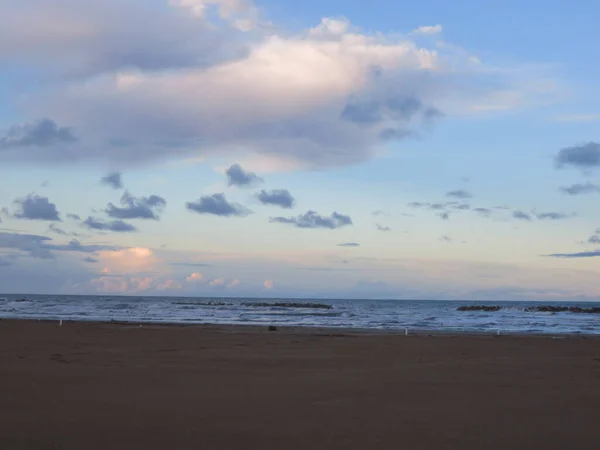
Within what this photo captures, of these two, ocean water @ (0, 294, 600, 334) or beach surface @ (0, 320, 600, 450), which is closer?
beach surface @ (0, 320, 600, 450)

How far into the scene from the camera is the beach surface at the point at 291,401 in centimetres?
675

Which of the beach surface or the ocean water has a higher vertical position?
the beach surface

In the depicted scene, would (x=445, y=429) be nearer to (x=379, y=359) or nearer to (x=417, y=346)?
(x=379, y=359)

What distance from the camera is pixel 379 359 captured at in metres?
15.2

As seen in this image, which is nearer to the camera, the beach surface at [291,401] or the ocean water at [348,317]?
the beach surface at [291,401]

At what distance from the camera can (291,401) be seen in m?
8.90

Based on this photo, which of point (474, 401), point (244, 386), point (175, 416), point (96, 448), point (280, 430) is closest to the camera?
point (96, 448)

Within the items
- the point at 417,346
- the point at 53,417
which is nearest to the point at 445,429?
Answer: the point at 53,417

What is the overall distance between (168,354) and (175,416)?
811cm

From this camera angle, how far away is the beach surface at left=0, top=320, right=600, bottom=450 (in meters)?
6.75

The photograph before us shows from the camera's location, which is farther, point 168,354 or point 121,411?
point 168,354

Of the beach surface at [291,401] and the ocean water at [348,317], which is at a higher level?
the beach surface at [291,401]

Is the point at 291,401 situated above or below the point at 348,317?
above

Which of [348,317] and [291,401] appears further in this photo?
[348,317]
